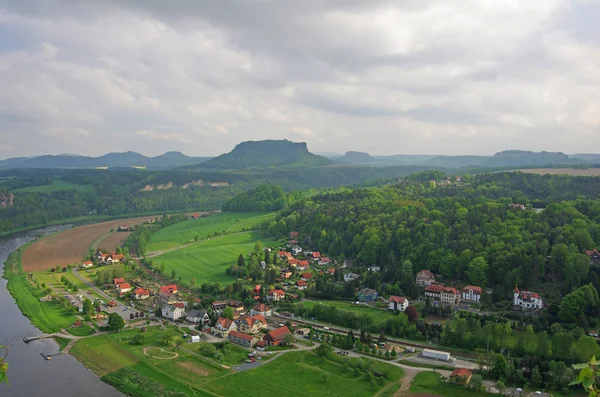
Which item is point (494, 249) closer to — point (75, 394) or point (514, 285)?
point (514, 285)

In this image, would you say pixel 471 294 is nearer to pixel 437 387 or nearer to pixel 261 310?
pixel 437 387

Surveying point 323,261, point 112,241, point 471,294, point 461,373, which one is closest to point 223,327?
point 461,373

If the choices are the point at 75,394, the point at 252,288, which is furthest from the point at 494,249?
the point at 75,394

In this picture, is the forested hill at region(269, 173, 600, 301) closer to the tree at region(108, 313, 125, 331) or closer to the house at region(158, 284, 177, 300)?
the house at region(158, 284, 177, 300)

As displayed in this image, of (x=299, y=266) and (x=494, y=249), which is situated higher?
(x=494, y=249)

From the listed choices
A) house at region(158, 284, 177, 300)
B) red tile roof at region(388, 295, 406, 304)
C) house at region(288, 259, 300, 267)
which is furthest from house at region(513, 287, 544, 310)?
house at region(158, 284, 177, 300)
